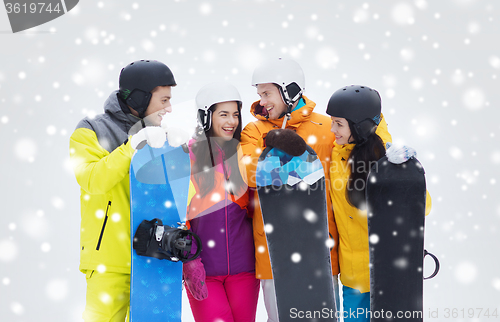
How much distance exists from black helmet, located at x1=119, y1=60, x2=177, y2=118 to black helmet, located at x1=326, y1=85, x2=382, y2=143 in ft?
3.38

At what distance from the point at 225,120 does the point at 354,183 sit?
859mm

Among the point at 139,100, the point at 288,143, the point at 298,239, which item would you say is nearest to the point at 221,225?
the point at 298,239

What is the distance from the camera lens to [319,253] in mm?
2186

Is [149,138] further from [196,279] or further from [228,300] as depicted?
[228,300]

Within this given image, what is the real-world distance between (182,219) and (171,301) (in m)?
0.45

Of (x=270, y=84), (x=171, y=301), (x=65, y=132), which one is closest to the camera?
(x=171, y=301)

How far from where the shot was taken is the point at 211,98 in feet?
8.09

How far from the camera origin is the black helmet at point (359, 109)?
2.30 meters

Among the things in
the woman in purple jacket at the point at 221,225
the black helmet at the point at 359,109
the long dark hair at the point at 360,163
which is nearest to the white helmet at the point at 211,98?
the woman in purple jacket at the point at 221,225

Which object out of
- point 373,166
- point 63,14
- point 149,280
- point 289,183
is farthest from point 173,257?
point 63,14

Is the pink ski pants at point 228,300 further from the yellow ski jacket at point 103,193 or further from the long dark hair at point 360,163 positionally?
the long dark hair at point 360,163

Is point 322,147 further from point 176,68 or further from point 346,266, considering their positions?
point 176,68

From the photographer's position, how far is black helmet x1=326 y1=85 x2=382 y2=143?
2.30 metres

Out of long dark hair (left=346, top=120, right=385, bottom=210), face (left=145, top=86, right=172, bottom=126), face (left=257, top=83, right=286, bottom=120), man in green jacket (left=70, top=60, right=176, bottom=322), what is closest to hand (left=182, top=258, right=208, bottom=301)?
man in green jacket (left=70, top=60, right=176, bottom=322)
